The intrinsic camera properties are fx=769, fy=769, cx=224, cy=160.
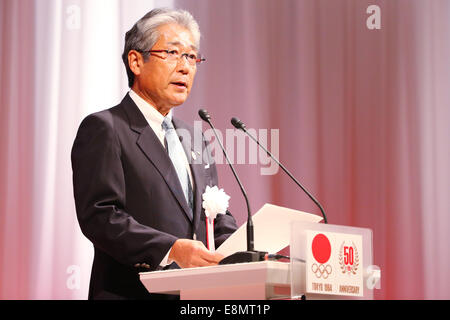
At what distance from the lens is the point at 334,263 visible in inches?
82.1

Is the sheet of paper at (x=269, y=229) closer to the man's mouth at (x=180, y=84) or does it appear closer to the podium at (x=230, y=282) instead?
the podium at (x=230, y=282)

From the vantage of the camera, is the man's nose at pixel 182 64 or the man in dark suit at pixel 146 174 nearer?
the man in dark suit at pixel 146 174

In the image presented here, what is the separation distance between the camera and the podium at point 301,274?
6.66 feet

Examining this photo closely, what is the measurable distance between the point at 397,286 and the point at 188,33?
2.20 meters

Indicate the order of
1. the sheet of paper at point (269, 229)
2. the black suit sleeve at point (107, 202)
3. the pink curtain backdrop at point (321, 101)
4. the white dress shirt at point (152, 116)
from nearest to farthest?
1. the sheet of paper at point (269, 229)
2. the black suit sleeve at point (107, 202)
3. the white dress shirt at point (152, 116)
4. the pink curtain backdrop at point (321, 101)

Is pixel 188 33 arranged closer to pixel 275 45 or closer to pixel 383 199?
pixel 275 45

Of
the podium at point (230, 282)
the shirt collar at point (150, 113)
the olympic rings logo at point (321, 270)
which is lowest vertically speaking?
the podium at point (230, 282)

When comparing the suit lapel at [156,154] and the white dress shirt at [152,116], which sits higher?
the white dress shirt at [152,116]

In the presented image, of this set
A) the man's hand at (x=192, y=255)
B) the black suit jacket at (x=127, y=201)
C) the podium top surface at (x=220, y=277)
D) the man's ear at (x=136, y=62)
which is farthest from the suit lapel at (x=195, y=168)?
the podium top surface at (x=220, y=277)

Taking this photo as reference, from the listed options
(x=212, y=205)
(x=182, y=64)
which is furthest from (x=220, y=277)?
(x=182, y=64)

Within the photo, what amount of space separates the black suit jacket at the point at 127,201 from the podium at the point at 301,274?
0.29m

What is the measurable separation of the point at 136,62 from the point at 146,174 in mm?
543

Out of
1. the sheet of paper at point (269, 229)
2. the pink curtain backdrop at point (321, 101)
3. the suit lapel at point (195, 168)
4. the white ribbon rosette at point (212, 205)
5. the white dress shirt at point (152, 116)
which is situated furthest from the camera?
the pink curtain backdrop at point (321, 101)

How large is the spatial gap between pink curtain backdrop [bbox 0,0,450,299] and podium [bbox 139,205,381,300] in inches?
83.2
